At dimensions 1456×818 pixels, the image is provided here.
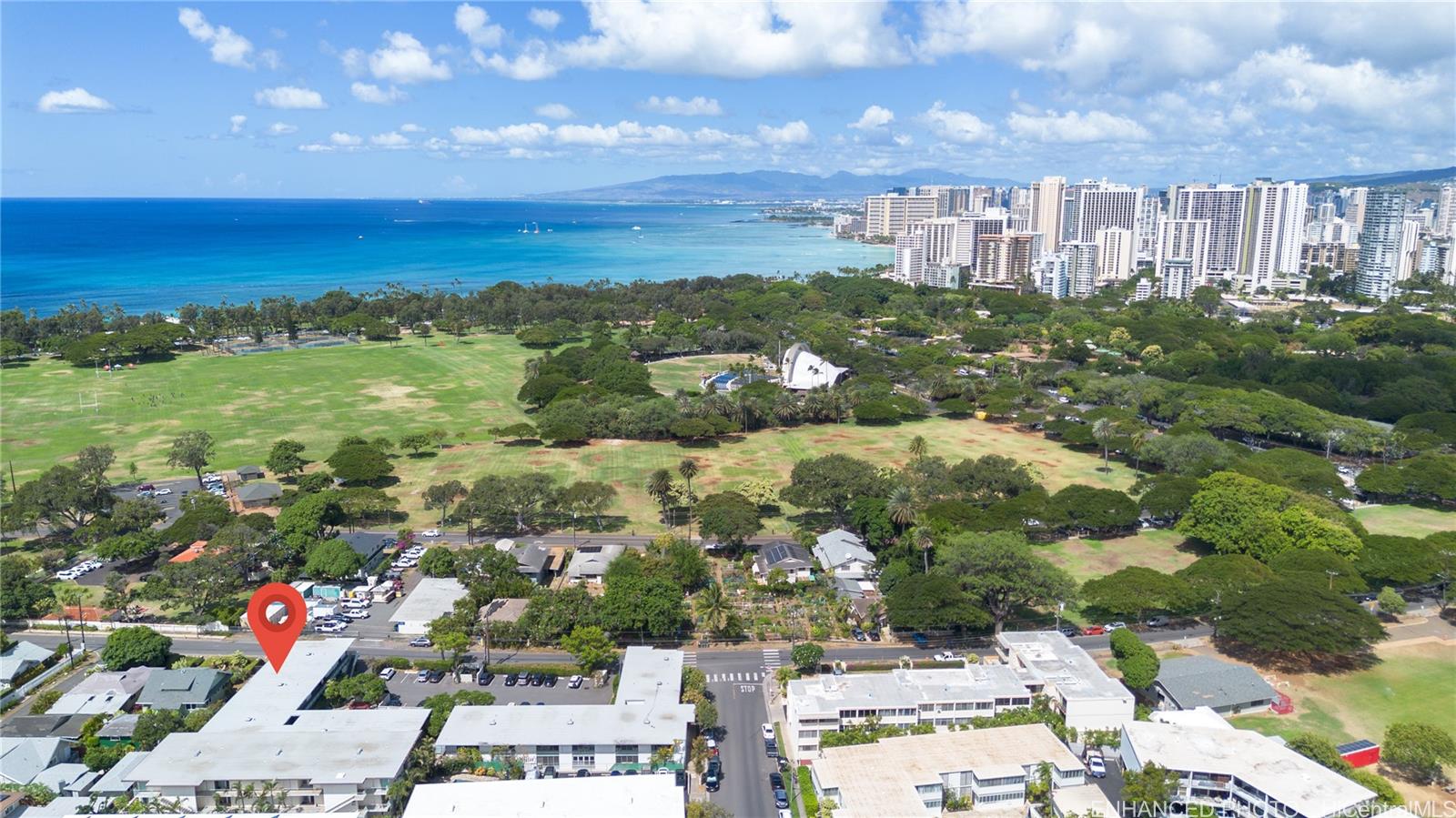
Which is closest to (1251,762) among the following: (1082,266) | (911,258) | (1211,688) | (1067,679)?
(1211,688)

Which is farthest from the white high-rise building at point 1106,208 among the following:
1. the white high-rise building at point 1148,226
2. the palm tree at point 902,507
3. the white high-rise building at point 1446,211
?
the palm tree at point 902,507

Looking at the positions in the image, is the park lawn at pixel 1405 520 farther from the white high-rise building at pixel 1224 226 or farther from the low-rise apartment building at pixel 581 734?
the white high-rise building at pixel 1224 226

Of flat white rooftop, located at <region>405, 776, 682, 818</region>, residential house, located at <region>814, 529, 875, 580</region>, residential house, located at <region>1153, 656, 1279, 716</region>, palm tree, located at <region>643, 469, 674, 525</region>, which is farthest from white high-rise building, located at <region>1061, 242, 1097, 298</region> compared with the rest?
flat white rooftop, located at <region>405, 776, 682, 818</region>

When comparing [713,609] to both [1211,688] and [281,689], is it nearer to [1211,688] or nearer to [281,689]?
[281,689]

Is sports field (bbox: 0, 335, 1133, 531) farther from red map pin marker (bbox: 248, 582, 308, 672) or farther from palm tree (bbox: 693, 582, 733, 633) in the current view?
red map pin marker (bbox: 248, 582, 308, 672)

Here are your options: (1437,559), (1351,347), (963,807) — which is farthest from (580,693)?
(1351,347)
